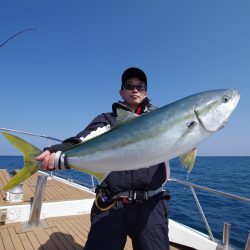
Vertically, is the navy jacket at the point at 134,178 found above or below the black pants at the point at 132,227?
above

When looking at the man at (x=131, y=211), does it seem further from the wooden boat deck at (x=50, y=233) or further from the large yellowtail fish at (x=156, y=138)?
the wooden boat deck at (x=50, y=233)

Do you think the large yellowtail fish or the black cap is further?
the black cap

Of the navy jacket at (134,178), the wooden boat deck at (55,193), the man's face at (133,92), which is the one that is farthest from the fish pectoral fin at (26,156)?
the wooden boat deck at (55,193)

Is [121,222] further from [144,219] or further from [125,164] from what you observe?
[125,164]

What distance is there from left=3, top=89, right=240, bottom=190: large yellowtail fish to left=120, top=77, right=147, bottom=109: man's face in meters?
0.82

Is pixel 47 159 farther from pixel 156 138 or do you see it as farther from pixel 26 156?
pixel 156 138

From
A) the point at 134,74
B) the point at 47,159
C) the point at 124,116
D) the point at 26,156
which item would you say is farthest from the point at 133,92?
the point at 26,156

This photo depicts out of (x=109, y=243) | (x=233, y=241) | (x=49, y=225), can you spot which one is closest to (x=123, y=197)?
(x=109, y=243)

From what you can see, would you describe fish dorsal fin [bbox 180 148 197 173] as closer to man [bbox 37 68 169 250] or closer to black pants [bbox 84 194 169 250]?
man [bbox 37 68 169 250]

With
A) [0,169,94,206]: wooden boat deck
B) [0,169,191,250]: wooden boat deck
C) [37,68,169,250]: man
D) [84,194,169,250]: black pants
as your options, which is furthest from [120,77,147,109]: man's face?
[0,169,94,206]: wooden boat deck

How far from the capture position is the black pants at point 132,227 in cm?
329

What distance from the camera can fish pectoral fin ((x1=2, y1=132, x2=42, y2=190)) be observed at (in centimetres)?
279

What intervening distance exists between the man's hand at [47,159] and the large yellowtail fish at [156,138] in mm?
56

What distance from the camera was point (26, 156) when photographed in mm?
2859
